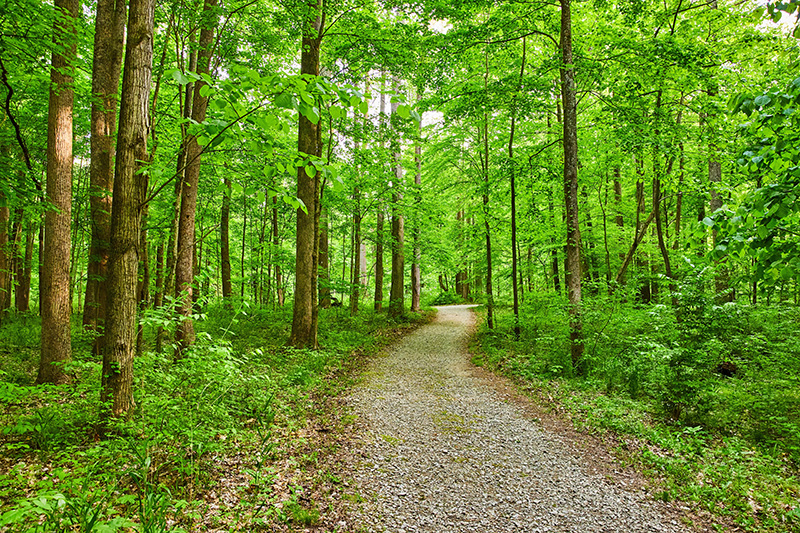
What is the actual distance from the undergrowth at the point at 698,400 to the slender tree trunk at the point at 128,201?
5844mm

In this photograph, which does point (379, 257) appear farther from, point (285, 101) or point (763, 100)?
point (763, 100)

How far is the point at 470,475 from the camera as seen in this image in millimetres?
4391

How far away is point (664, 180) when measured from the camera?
977cm

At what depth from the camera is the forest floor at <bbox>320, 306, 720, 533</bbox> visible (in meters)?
3.57

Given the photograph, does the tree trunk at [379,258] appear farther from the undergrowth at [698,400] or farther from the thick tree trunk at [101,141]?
the thick tree trunk at [101,141]

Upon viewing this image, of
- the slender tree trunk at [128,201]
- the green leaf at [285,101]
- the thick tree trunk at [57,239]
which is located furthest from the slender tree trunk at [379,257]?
the green leaf at [285,101]

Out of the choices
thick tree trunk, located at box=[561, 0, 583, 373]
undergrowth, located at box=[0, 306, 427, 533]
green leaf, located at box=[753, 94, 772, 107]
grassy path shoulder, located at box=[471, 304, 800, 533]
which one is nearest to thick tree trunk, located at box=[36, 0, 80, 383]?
undergrowth, located at box=[0, 306, 427, 533]

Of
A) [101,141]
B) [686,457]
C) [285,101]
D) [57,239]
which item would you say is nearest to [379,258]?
[101,141]

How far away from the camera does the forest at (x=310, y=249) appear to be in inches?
112

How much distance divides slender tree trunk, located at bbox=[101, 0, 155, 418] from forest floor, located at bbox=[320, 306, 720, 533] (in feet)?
8.51

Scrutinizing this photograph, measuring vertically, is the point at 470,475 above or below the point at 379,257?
below

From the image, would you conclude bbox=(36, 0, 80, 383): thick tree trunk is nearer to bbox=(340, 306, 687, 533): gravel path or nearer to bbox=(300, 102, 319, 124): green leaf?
bbox=(340, 306, 687, 533): gravel path

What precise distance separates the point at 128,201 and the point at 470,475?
4.74 meters

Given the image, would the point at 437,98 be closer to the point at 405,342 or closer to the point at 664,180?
the point at 664,180
